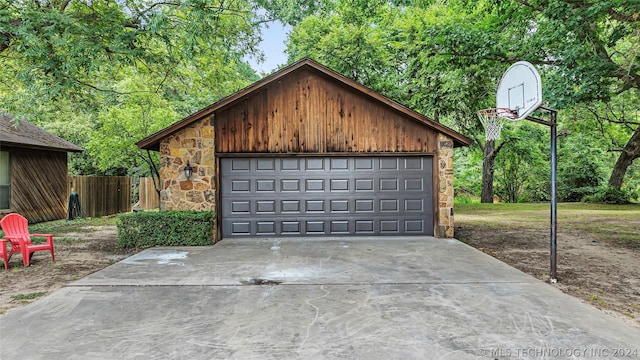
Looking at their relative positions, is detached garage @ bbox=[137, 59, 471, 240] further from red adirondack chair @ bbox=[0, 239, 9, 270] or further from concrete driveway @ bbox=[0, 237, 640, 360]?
red adirondack chair @ bbox=[0, 239, 9, 270]

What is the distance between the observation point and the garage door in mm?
8781

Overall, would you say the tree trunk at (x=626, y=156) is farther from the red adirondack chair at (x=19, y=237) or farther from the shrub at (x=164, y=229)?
the red adirondack chair at (x=19, y=237)

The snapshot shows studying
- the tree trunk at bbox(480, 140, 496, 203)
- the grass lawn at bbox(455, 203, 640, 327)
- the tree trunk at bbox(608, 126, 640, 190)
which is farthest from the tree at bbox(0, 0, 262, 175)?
the tree trunk at bbox(608, 126, 640, 190)

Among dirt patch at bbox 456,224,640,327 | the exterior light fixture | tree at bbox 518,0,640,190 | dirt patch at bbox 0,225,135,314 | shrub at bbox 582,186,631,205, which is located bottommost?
dirt patch at bbox 456,224,640,327

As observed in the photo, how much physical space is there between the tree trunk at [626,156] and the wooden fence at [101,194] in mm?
24133

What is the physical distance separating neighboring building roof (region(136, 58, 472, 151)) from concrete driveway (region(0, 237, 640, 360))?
10.8 feet

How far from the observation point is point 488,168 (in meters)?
19.6

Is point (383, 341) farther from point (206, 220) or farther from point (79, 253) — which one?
point (79, 253)

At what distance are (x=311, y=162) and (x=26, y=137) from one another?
9831 millimetres

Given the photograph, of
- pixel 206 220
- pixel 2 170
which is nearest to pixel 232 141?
Result: pixel 206 220

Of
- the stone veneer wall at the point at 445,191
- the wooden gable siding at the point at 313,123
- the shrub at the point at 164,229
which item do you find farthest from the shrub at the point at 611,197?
the shrub at the point at 164,229

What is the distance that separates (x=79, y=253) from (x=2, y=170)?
21.5 feet

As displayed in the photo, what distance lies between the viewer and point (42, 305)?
4125 mm

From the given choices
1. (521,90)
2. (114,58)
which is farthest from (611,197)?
(114,58)
